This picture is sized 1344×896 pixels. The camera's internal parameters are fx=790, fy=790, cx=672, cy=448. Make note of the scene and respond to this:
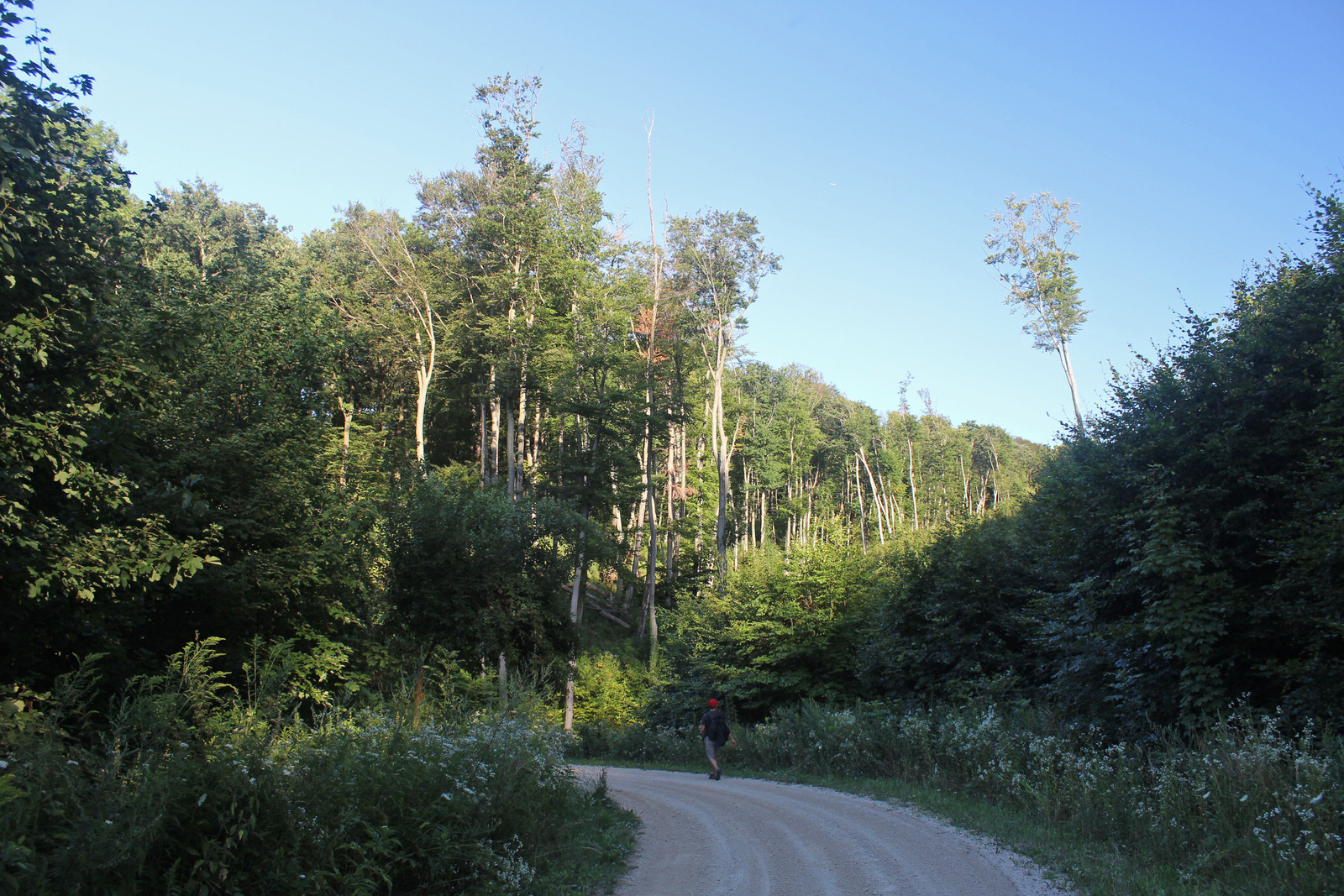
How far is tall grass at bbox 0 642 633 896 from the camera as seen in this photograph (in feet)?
14.5

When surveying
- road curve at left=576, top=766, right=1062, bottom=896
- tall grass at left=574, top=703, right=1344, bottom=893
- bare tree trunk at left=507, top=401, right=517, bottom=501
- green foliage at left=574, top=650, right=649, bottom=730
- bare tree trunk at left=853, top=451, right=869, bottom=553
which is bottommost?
road curve at left=576, top=766, right=1062, bottom=896

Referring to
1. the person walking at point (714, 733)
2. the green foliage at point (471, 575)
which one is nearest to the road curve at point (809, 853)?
the person walking at point (714, 733)

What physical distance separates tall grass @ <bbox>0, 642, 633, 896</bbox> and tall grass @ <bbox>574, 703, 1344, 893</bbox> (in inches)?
213

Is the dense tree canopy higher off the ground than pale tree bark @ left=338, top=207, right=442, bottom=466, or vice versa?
pale tree bark @ left=338, top=207, right=442, bottom=466

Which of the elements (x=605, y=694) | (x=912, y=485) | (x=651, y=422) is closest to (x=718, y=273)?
(x=651, y=422)

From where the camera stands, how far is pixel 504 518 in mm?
20203

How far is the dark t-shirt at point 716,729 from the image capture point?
16438 mm

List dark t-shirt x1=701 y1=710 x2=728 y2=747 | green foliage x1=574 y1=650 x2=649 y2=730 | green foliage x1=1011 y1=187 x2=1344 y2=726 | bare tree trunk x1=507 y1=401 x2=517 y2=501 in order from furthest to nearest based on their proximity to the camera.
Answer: bare tree trunk x1=507 y1=401 x2=517 y2=501
green foliage x1=574 y1=650 x2=649 y2=730
dark t-shirt x1=701 y1=710 x2=728 y2=747
green foliage x1=1011 y1=187 x2=1344 y2=726

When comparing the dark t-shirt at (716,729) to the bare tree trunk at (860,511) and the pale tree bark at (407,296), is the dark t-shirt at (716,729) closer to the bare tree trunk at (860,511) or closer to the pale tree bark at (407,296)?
the pale tree bark at (407,296)

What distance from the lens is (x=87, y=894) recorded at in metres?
4.32

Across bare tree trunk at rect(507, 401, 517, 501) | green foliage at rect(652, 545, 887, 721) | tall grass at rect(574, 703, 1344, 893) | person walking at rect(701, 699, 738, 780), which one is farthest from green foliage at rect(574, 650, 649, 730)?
tall grass at rect(574, 703, 1344, 893)

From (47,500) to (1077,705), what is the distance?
15.3 m

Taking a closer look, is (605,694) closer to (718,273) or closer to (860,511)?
(718,273)

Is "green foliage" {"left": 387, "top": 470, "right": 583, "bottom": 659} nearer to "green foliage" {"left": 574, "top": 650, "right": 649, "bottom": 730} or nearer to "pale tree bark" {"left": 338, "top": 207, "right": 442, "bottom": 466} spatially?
"green foliage" {"left": 574, "top": 650, "right": 649, "bottom": 730}
